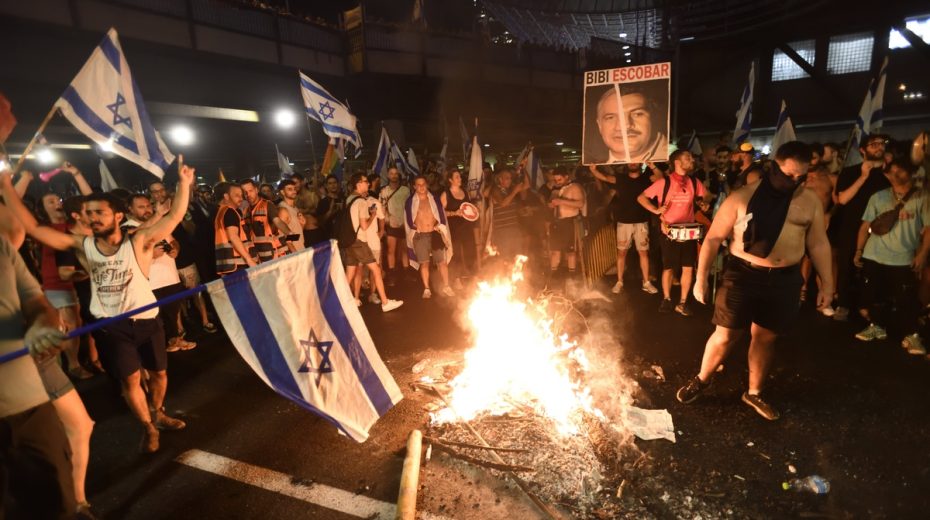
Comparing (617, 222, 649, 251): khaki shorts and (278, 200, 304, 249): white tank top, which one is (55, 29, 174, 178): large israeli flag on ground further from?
(617, 222, 649, 251): khaki shorts

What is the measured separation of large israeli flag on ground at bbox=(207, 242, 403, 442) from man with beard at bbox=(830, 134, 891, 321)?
6.56m

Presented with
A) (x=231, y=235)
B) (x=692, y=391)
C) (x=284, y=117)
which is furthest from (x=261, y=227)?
(x=284, y=117)

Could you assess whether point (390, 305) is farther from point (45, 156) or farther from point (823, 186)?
point (45, 156)

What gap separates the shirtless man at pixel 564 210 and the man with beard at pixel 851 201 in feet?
12.5

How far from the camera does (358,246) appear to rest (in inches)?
300

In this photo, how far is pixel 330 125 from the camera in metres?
8.84

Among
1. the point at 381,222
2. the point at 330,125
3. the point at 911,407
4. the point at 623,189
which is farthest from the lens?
the point at 330,125

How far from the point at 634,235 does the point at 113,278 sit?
23.3ft

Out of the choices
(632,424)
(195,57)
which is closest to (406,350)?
(632,424)

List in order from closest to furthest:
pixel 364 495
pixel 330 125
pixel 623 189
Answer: pixel 364 495 < pixel 623 189 < pixel 330 125

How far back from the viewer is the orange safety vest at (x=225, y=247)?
6.40 metres

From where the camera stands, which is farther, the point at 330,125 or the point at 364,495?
the point at 330,125

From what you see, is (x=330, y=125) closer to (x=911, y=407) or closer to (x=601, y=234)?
(x=601, y=234)

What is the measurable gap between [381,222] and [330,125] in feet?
7.62
